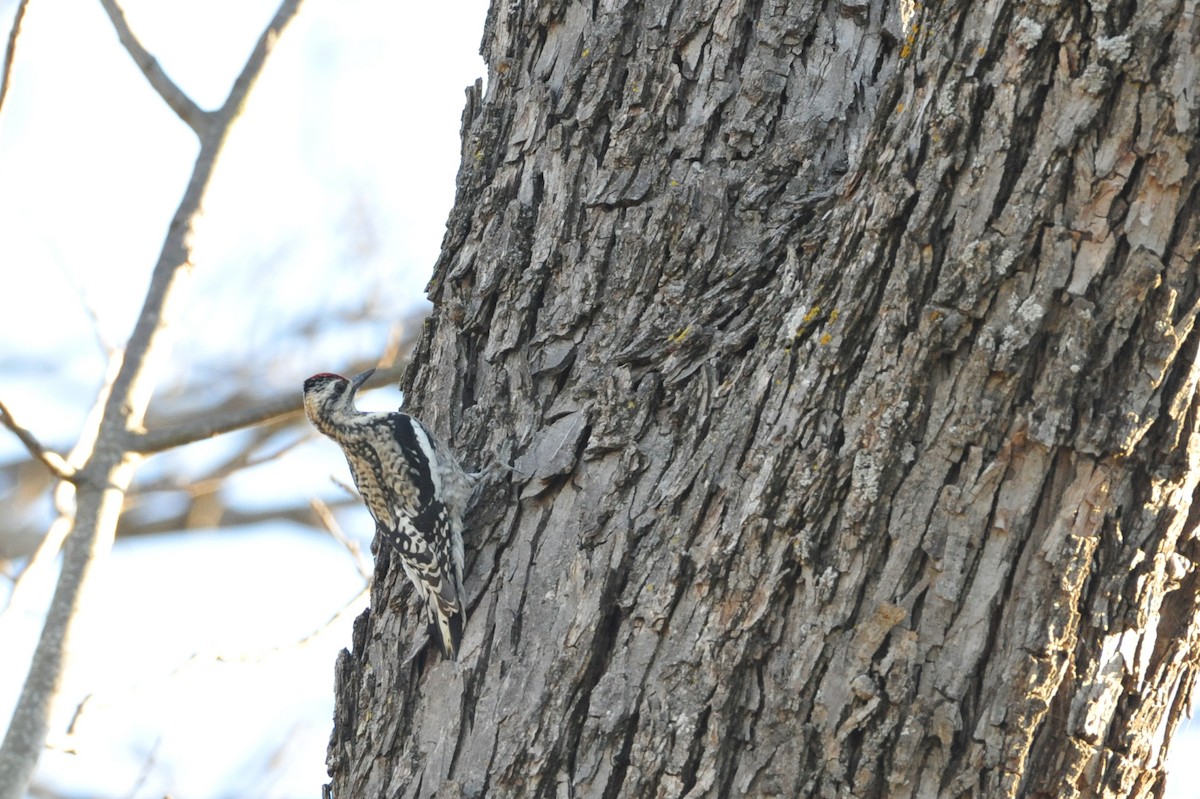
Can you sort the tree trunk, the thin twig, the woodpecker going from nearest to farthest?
the tree trunk → the woodpecker → the thin twig

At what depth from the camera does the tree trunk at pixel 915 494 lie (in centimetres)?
216

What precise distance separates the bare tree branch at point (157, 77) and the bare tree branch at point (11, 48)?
2.51 ft

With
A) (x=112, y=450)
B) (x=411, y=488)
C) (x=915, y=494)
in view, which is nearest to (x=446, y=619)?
(x=915, y=494)

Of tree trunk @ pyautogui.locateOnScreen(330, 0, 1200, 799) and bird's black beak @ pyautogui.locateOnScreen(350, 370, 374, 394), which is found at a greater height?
bird's black beak @ pyautogui.locateOnScreen(350, 370, 374, 394)

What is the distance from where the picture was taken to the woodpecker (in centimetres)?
297

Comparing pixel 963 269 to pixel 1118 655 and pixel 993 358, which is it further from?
pixel 1118 655

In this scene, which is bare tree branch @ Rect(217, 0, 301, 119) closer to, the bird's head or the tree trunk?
the bird's head

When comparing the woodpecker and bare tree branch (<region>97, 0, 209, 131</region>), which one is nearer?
the woodpecker

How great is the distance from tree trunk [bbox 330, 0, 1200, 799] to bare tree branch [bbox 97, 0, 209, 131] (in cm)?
220

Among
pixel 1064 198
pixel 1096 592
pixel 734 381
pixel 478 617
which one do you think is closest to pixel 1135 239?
pixel 1064 198

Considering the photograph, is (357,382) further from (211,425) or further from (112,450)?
(112,450)

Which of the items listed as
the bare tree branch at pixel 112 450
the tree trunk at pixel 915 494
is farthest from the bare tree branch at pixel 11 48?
the tree trunk at pixel 915 494

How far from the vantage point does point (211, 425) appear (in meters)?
3.96

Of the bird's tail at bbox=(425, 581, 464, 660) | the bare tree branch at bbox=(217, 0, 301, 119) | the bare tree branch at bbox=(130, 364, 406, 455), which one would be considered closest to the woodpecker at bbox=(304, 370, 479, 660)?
the bird's tail at bbox=(425, 581, 464, 660)
